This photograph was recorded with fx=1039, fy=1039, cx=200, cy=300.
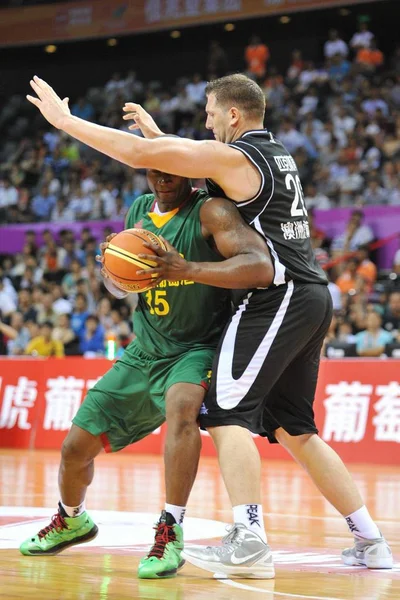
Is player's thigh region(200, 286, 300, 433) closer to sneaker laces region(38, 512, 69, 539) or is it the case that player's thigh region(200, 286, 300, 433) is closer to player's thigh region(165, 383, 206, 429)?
player's thigh region(165, 383, 206, 429)

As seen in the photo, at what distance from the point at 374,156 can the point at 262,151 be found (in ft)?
41.6

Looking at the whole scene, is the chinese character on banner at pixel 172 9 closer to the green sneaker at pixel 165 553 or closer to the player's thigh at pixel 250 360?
the player's thigh at pixel 250 360

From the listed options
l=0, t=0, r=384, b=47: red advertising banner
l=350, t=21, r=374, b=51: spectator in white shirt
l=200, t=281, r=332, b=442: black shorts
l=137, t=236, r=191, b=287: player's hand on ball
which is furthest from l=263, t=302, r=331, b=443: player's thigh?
l=0, t=0, r=384, b=47: red advertising banner

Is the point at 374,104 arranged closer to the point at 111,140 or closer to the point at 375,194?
the point at 375,194

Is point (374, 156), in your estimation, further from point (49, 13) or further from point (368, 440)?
point (49, 13)

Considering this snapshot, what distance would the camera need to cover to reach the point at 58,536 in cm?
511

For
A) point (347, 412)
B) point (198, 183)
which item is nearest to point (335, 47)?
point (198, 183)

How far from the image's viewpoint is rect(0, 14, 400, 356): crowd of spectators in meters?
14.8

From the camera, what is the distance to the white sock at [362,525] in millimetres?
4949

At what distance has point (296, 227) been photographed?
480 cm

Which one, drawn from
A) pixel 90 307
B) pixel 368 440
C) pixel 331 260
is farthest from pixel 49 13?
pixel 368 440

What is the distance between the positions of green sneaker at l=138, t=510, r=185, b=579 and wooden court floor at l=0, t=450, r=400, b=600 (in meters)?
0.07

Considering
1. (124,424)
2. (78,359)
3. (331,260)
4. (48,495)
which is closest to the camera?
(124,424)

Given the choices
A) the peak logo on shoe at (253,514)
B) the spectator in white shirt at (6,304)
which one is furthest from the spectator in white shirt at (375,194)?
the peak logo on shoe at (253,514)
